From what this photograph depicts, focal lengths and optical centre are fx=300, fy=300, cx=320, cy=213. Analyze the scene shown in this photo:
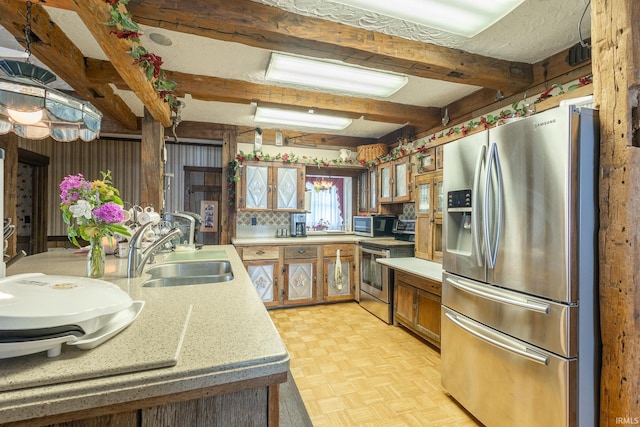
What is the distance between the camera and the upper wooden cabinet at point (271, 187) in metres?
4.27

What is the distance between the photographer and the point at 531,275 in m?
1.48

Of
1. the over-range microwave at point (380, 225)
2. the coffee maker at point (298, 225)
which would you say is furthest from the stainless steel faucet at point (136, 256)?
the over-range microwave at point (380, 225)

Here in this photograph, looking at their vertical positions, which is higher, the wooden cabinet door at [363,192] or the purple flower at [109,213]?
the wooden cabinet door at [363,192]

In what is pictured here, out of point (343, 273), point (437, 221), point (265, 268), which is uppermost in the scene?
point (437, 221)

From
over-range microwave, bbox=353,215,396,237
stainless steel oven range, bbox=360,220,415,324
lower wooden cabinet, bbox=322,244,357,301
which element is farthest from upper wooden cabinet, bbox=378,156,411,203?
lower wooden cabinet, bbox=322,244,357,301

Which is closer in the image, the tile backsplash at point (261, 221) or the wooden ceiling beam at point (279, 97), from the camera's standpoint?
the wooden ceiling beam at point (279, 97)

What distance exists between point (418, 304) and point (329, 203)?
8.91 feet

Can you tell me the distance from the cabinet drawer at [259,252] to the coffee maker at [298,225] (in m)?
0.74

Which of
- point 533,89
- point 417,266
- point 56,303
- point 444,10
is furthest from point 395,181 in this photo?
point 56,303

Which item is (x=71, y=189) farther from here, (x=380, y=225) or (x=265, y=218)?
(x=380, y=225)

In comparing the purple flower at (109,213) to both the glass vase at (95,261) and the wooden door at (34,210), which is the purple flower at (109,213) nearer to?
the glass vase at (95,261)

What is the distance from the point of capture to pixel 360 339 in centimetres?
306

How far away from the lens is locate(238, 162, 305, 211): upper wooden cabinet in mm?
4266

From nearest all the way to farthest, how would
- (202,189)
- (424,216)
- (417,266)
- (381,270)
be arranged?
(417,266) → (424,216) → (381,270) → (202,189)
